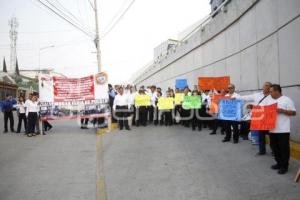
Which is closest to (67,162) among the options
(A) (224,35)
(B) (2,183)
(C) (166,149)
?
(B) (2,183)

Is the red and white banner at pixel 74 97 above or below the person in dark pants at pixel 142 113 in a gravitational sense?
above

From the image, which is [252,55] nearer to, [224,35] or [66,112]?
[224,35]

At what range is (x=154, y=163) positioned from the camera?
8703mm

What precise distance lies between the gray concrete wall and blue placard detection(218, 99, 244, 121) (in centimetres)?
116

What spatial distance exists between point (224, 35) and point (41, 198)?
11937 millimetres

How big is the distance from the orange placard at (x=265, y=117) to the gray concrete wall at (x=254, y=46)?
64.7 inches

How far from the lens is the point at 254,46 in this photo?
12398mm

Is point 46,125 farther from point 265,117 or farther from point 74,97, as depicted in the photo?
point 265,117

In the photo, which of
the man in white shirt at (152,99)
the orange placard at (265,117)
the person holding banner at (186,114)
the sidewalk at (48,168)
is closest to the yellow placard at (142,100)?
the man in white shirt at (152,99)

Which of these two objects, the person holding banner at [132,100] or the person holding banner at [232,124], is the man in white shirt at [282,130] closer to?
the person holding banner at [232,124]

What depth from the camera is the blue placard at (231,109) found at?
36.6 feet

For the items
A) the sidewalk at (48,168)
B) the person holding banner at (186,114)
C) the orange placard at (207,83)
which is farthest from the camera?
the person holding banner at (186,114)

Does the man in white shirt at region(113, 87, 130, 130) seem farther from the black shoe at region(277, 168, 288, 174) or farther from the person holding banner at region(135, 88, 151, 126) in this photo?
the black shoe at region(277, 168, 288, 174)

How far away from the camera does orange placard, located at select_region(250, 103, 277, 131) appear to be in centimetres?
741
